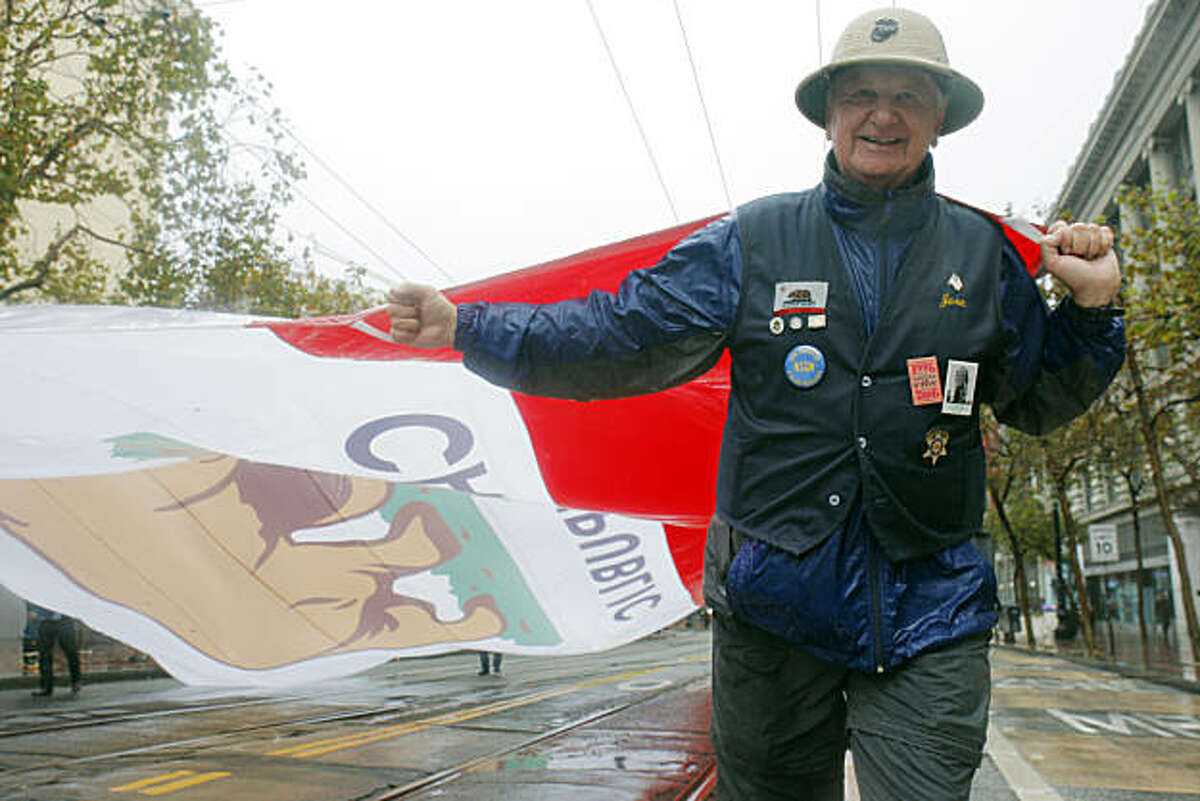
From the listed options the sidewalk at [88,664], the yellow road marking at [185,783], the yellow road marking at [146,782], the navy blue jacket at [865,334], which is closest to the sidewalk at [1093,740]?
the yellow road marking at [185,783]

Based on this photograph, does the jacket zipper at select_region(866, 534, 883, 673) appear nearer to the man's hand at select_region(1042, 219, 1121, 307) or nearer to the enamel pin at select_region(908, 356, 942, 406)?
the enamel pin at select_region(908, 356, 942, 406)

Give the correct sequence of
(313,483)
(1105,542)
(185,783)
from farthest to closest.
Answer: (1105,542) < (185,783) < (313,483)

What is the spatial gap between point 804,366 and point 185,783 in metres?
5.74

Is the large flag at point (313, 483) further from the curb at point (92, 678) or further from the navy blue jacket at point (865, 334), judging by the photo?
the curb at point (92, 678)

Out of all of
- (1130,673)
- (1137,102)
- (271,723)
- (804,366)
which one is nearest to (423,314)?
(804,366)

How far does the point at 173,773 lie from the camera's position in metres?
7.01

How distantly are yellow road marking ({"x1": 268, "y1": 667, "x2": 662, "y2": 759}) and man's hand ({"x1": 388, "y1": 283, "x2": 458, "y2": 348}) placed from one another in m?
6.31

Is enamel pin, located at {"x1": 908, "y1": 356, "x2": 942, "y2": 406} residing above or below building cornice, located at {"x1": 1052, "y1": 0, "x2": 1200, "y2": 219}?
below

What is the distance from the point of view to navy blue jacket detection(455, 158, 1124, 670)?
212 centimetres

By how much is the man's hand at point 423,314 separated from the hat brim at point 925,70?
0.98m

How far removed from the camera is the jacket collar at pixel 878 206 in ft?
7.71

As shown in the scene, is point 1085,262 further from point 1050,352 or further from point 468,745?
point 468,745

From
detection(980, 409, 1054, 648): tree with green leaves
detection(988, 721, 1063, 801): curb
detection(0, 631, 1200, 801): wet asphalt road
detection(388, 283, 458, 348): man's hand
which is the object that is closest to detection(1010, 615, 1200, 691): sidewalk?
detection(980, 409, 1054, 648): tree with green leaves

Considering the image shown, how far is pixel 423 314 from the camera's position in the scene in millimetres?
2318
